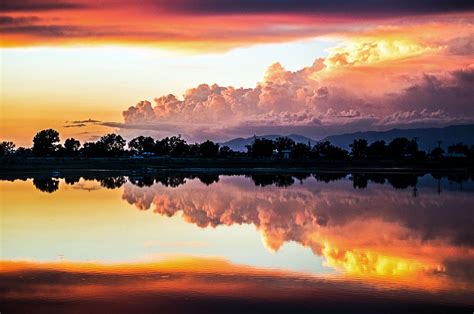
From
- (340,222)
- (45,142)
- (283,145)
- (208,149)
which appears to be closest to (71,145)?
(45,142)

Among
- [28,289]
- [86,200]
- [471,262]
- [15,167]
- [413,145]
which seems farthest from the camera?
[413,145]

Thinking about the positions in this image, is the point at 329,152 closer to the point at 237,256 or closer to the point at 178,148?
the point at 178,148

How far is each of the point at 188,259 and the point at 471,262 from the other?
8.59 meters

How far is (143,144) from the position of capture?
169125 mm

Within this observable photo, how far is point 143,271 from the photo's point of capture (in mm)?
19281

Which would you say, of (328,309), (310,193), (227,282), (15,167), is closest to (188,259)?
(227,282)

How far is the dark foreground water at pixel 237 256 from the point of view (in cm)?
1572

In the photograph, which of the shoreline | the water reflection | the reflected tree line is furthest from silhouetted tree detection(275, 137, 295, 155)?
the reflected tree line

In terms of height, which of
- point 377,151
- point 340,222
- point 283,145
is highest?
point 283,145

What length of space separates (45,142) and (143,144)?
27693mm

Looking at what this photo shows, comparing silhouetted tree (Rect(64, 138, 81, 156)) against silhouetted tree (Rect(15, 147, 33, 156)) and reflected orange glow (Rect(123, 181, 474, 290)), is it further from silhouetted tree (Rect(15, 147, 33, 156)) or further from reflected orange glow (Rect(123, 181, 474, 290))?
reflected orange glow (Rect(123, 181, 474, 290))

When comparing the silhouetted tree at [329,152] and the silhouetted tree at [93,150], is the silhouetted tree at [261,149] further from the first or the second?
the silhouetted tree at [93,150]

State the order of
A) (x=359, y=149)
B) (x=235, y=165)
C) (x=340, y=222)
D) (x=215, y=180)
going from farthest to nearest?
(x=359, y=149) → (x=235, y=165) → (x=215, y=180) → (x=340, y=222)

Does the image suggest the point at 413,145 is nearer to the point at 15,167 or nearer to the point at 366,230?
the point at 15,167
